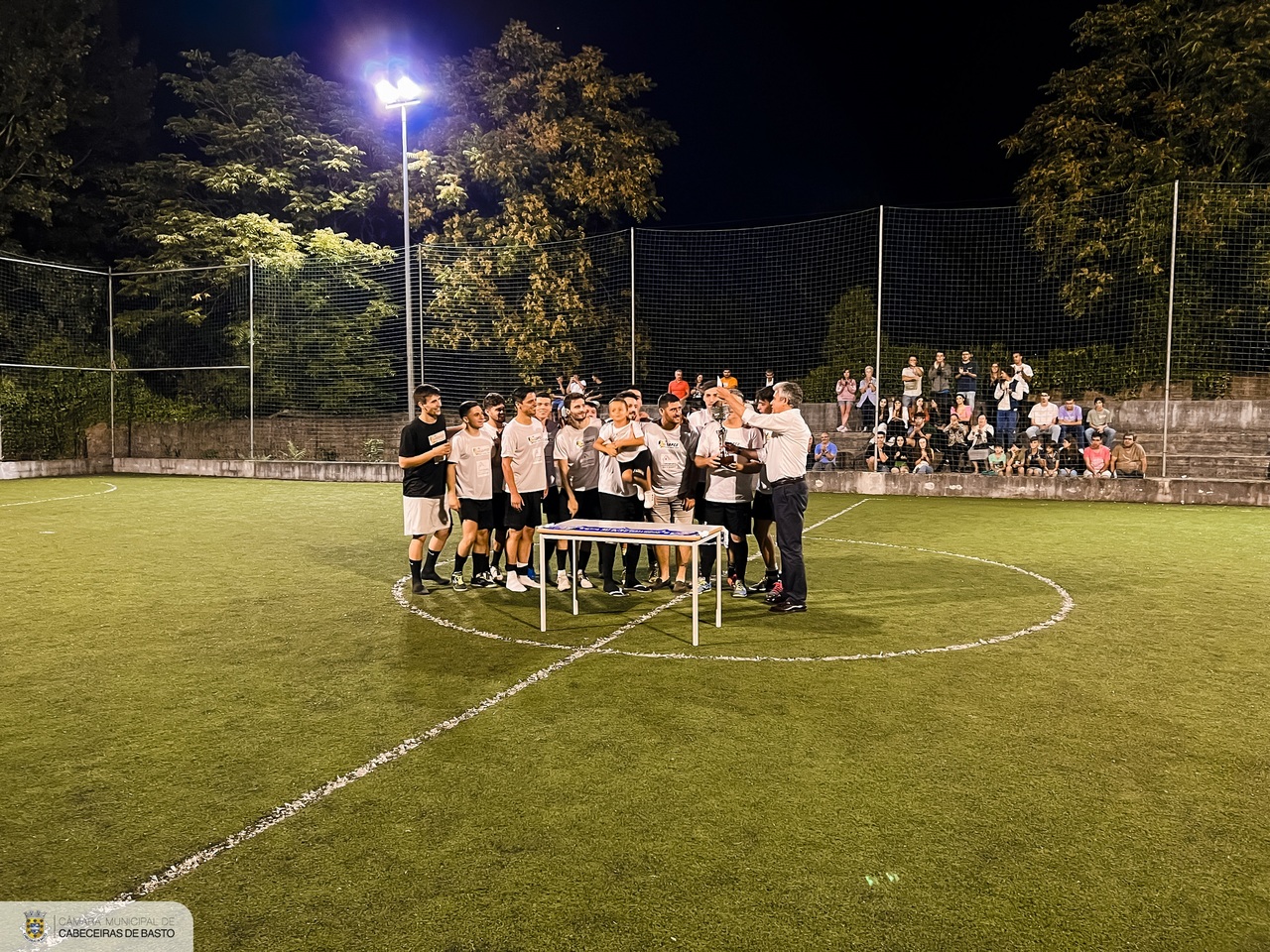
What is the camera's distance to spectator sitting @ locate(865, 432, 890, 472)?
59.4ft

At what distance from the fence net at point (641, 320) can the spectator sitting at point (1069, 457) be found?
1.97 m

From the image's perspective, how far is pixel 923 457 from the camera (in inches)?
710

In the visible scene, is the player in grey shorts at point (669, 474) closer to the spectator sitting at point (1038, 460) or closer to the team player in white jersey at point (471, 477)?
the team player in white jersey at point (471, 477)

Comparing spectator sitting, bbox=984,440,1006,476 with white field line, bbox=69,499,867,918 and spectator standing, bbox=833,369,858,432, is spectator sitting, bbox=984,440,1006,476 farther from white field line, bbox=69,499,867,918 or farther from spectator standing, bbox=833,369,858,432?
white field line, bbox=69,499,867,918

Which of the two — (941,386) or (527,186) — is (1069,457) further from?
(527,186)

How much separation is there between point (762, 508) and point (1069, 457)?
11.1 metres

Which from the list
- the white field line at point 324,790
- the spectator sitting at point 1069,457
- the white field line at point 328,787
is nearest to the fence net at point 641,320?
the spectator sitting at point 1069,457

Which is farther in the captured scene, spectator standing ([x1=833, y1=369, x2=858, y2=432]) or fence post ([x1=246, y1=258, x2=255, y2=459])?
fence post ([x1=246, y1=258, x2=255, y2=459])

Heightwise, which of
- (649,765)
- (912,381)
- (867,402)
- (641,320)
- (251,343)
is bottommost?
(649,765)

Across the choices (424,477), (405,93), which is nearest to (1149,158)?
(405,93)

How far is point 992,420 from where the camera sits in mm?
18562

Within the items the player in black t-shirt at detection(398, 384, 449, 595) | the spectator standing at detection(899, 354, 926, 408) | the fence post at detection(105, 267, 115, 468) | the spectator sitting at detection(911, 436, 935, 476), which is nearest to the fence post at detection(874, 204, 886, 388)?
the spectator standing at detection(899, 354, 926, 408)

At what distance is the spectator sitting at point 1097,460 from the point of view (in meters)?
16.8

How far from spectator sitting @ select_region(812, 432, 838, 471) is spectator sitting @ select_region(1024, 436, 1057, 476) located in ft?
11.7
